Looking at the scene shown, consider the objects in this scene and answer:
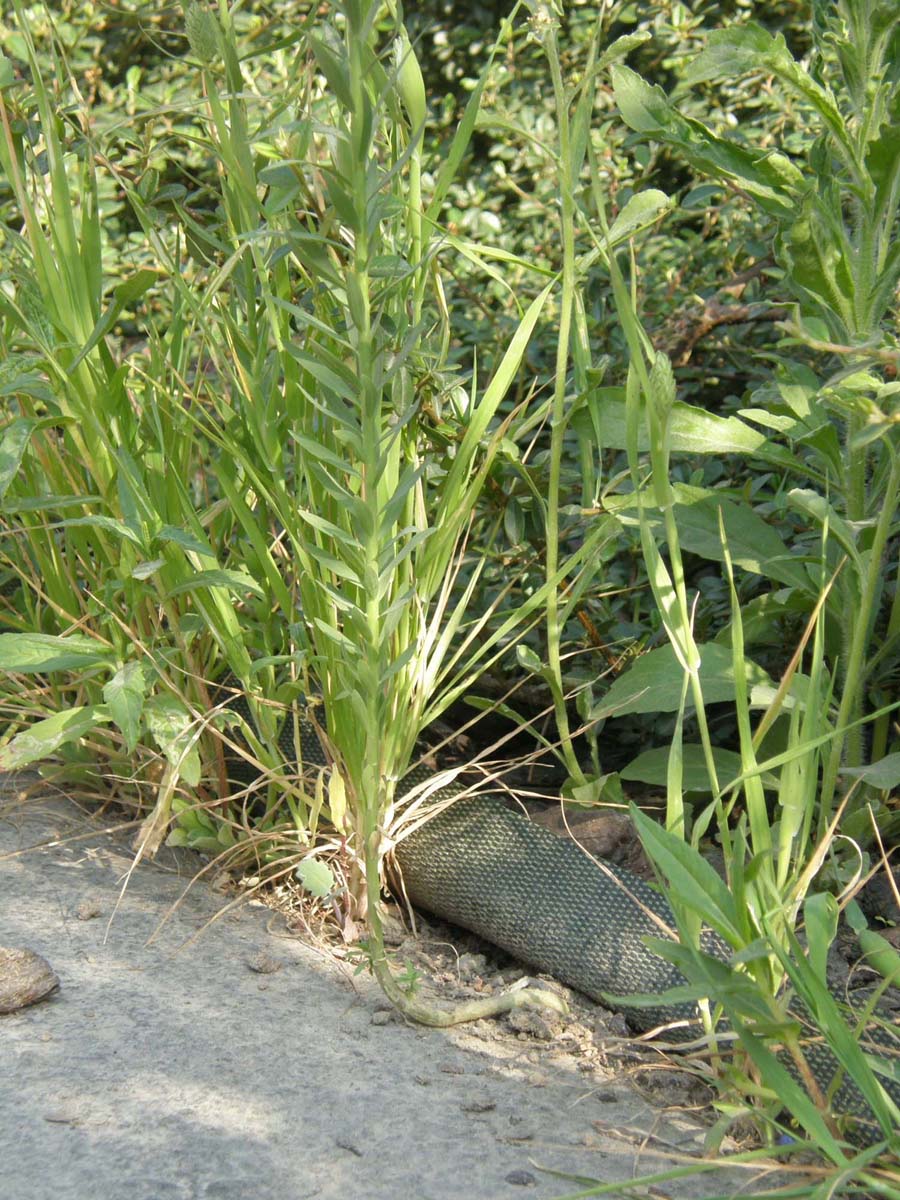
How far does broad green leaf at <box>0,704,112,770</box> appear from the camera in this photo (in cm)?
161

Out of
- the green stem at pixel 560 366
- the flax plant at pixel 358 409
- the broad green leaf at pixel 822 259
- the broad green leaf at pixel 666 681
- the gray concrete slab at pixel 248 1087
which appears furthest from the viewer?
the broad green leaf at pixel 666 681

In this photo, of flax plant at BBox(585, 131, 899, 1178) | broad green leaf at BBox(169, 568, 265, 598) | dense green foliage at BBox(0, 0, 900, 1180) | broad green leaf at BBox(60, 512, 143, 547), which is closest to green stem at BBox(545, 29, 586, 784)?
dense green foliage at BBox(0, 0, 900, 1180)

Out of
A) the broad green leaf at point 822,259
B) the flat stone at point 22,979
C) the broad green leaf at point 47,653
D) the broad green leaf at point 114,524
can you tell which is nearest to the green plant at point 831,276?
the broad green leaf at point 822,259

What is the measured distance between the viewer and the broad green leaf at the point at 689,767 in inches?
68.8

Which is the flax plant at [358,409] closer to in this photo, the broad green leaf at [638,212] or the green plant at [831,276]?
the broad green leaf at [638,212]

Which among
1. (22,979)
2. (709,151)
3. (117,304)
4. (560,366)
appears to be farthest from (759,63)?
(22,979)

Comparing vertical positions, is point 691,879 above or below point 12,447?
below

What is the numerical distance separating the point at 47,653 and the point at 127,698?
5.8 inches

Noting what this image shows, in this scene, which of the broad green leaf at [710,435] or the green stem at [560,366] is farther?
the broad green leaf at [710,435]

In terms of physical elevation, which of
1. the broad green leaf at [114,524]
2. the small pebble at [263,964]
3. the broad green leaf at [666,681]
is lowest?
the small pebble at [263,964]

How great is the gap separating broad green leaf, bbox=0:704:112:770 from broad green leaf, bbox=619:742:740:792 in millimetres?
780

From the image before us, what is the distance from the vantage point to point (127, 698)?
1570 millimetres

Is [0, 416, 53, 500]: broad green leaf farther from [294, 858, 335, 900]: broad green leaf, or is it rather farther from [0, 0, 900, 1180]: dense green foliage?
[294, 858, 335, 900]: broad green leaf

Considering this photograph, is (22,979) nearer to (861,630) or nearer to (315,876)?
(315,876)
